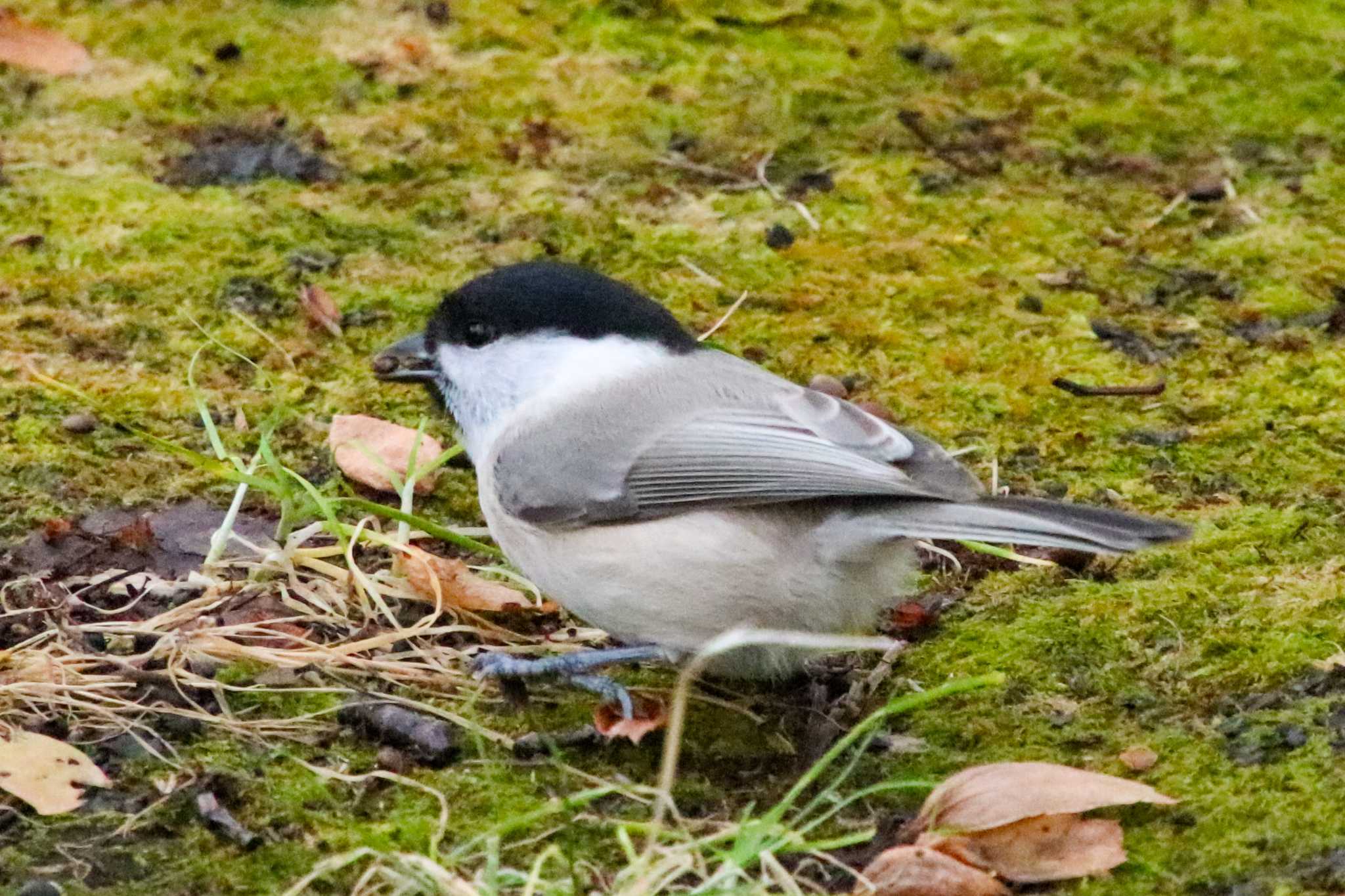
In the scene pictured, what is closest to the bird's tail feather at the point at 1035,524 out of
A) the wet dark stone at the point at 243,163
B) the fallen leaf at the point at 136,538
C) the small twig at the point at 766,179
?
the fallen leaf at the point at 136,538

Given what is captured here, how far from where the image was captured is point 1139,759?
2.38 meters

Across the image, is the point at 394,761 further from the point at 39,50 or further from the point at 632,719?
the point at 39,50

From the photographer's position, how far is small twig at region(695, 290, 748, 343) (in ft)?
12.4

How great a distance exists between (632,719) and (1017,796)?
0.60m

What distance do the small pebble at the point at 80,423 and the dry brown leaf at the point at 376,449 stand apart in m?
0.44

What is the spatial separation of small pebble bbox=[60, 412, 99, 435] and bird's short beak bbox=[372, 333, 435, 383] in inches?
26.0

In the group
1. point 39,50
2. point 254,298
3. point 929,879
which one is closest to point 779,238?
point 254,298

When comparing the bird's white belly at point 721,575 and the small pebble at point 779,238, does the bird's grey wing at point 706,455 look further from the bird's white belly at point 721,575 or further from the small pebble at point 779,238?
the small pebble at point 779,238

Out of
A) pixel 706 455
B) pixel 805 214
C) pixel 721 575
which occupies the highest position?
pixel 706 455

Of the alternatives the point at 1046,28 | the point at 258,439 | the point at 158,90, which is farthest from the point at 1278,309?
the point at 158,90

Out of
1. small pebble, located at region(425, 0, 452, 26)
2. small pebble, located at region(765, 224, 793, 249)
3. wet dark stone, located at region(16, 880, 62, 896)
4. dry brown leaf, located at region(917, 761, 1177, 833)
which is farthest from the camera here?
small pebble, located at region(425, 0, 452, 26)

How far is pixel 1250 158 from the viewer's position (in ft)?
14.7

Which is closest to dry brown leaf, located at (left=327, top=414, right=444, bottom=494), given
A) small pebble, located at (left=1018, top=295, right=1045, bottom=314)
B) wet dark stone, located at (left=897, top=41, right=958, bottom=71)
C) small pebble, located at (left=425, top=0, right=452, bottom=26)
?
small pebble, located at (left=1018, top=295, right=1045, bottom=314)

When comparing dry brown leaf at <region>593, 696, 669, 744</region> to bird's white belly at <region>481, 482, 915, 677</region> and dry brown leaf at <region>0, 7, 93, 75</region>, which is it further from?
dry brown leaf at <region>0, 7, 93, 75</region>
